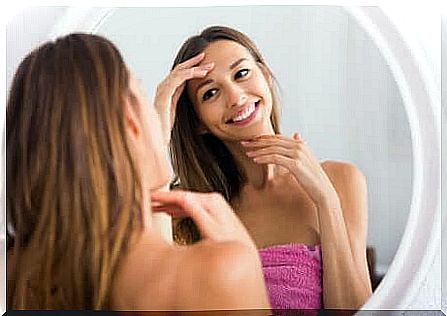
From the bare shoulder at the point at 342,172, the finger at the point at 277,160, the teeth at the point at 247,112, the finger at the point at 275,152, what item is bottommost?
the bare shoulder at the point at 342,172

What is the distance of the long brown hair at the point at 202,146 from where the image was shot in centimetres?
140

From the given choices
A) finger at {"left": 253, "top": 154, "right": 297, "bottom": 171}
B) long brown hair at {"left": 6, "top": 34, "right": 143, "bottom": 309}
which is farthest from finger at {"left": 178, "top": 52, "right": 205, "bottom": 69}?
finger at {"left": 253, "top": 154, "right": 297, "bottom": 171}

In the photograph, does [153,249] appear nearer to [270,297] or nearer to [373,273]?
[270,297]

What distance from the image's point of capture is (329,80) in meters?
1.41

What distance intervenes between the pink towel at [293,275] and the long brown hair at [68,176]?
256 millimetres

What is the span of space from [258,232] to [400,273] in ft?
0.90

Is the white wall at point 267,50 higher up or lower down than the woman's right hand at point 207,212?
higher up

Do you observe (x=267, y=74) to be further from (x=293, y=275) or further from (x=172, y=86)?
(x=293, y=275)

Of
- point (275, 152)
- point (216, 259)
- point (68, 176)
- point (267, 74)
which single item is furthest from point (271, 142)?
point (68, 176)

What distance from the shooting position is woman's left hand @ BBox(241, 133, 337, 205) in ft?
4.62

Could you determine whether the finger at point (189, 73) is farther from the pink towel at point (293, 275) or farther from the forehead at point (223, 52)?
the pink towel at point (293, 275)

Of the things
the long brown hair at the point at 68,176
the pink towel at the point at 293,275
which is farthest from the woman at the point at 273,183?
the long brown hair at the point at 68,176

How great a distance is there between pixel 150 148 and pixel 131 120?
6cm

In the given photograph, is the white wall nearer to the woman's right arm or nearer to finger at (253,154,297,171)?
finger at (253,154,297,171)
